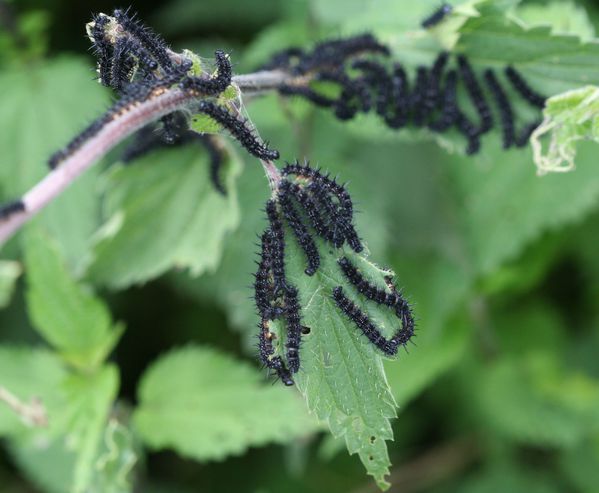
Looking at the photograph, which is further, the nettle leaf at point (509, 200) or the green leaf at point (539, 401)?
the green leaf at point (539, 401)

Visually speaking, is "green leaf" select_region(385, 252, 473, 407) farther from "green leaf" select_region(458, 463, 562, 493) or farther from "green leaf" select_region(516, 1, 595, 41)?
"green leaf" select_region(516, 1, 595, 41)

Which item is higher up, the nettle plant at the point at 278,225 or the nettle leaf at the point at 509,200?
the nettle plant at the point at 278,225

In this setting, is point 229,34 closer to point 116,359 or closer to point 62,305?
point 116,359

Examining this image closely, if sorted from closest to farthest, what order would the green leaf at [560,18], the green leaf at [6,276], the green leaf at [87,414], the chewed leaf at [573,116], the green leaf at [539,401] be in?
the chewed leaf at [573,116]
the green leaf at [87,414]
the green leaf at [560,18]
the green leaf at [6,276]
the green leaf at [539,401]

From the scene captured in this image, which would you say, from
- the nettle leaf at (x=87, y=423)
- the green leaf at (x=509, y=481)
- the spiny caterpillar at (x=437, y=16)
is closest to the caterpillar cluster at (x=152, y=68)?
the spiny caterpillar at (x=437, y=16)

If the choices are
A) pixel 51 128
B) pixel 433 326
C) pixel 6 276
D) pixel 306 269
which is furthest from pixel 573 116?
pixel 51 128

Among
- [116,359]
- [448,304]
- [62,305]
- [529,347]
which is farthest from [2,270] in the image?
[529,347]

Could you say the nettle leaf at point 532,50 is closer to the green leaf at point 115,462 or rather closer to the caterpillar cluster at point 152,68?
the caterpillar cluster at point 152,68

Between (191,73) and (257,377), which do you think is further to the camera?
(257,377)
